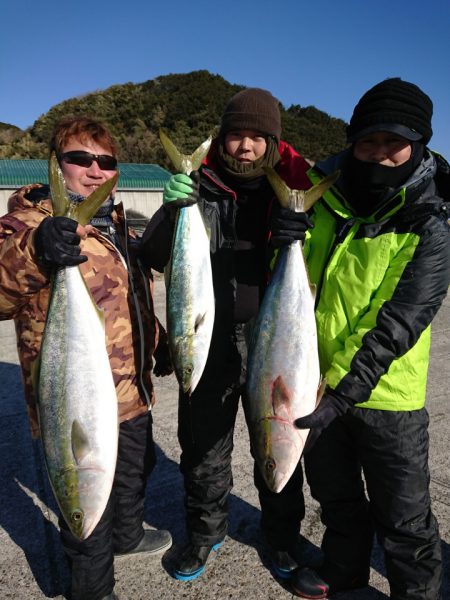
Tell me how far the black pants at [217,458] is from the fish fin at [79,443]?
0.80 meters

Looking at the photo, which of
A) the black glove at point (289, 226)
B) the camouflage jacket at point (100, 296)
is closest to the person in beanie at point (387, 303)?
the black glove at point (289, 226)

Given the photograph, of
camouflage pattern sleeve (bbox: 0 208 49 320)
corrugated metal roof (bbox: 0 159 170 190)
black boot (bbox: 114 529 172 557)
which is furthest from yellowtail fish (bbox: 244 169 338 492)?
corrugated metal roof (bbox: 0 159 170 190)

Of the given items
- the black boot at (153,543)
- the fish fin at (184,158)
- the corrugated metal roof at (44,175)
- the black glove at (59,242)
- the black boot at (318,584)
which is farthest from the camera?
the corrugated metal roof at (44,175)

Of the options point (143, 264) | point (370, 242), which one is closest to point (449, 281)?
point (370, 242)

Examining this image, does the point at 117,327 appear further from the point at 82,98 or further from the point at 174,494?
the point at 82,98

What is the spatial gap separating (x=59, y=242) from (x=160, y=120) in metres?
41.0

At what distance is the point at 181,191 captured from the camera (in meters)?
2.04

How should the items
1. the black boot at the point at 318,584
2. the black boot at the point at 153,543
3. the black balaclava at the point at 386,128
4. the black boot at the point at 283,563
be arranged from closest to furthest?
1. the black balaclava at the point at 386,128
2. the black boot at the point at 318,584
3. the black boot at the point at 283,563
4. the black boot at the point at 153,543

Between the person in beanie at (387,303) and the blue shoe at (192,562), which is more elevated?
the person in beanie at (387,303)

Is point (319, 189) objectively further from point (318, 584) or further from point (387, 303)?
point (318, 584)

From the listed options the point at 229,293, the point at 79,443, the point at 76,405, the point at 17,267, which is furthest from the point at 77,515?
the point at 229,293

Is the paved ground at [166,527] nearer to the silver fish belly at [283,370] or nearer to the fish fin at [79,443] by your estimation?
the silver fish belly at [283,370]

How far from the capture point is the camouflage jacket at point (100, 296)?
1.92m

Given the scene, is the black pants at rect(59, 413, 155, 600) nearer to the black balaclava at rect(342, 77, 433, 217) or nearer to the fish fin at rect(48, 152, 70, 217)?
the fish fin at rect(48, 152, 70, 217)
